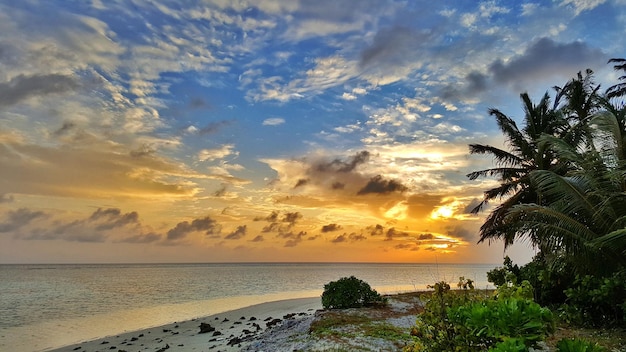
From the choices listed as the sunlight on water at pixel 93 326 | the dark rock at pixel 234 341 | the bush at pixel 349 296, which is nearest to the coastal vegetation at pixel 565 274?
the bush at pixel 349 296

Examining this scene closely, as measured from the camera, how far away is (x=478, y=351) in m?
4.60

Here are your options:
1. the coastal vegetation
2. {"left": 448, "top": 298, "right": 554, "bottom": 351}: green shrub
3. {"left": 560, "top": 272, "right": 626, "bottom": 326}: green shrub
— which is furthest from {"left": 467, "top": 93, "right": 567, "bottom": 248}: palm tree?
{"left": 448, "top": 298, "right": 554, "bottom": 351}: green shrub

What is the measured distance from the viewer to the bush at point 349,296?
1775cm

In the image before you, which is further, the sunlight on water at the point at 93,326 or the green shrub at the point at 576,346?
the sunlight on water at the point at 93,326

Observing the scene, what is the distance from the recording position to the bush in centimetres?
1775

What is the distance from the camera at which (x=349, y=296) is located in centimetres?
1773

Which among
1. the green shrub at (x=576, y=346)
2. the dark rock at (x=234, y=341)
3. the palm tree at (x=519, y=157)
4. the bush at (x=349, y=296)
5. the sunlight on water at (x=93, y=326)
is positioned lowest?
the sunlight on water at (x=93, y=326)

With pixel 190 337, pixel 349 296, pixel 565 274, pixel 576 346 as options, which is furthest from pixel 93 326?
pixel 576 346

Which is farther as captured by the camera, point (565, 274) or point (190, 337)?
point (190, 337)

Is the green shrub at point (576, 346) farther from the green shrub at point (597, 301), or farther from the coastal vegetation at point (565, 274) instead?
the green shrub at point (597, 301)

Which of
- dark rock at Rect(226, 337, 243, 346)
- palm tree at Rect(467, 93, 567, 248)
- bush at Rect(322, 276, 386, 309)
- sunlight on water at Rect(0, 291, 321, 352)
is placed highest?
palm tree at Rect(467, 93, 567, 248)

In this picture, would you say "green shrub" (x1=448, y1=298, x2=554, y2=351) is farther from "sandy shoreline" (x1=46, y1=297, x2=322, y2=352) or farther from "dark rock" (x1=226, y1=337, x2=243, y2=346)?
"dark rock" (x1=226, y1=337, x2=243, y2=346)

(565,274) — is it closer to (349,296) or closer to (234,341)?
(349,296)

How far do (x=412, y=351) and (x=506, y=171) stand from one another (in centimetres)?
1898
